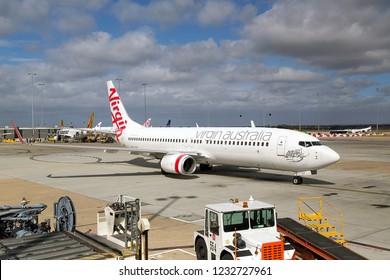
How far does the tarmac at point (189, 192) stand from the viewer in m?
15.4

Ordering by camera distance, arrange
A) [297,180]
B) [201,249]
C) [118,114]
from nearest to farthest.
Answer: [201,249] → [297,180] → [118,114]

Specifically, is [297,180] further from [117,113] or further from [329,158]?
[117,113]

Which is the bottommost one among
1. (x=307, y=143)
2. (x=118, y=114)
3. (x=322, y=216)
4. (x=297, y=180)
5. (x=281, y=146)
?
(x=322, y=216)

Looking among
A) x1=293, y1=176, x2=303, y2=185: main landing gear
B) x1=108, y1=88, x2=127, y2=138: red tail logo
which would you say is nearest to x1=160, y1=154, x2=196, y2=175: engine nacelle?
x1=293, y1=176, x2=303, y2=185: main landing gear

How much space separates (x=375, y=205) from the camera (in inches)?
815

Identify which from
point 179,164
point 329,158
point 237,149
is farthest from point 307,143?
point 179,164

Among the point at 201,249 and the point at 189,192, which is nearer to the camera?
the point at 201,249

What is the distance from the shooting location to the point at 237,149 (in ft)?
96.6

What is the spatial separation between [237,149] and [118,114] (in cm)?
1866

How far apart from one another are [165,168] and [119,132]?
14.2 meters

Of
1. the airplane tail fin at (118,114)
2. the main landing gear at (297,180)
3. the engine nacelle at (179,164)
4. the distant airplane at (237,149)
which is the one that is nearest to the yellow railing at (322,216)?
the distant airplane at (237,149)

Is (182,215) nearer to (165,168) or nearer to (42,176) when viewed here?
(165,168)

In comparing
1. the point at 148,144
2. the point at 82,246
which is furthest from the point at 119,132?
the point at 82,246

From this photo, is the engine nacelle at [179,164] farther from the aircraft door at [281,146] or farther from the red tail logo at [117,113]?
the red tail logo at [117,113]
